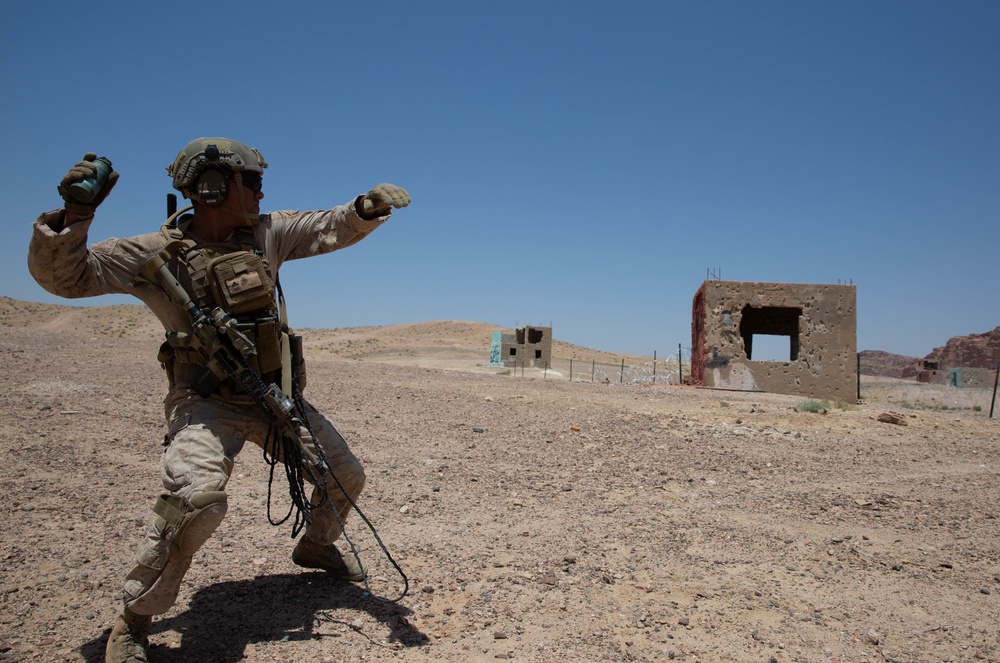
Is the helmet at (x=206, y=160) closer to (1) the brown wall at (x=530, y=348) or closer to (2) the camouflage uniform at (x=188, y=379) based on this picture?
(2) the camouflage uniform at (x=188, y=379)

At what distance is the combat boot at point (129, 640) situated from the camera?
8.90ft

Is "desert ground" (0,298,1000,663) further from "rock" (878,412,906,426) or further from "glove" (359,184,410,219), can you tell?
"glove" (359,184,410,219)

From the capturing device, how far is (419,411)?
8.99 m

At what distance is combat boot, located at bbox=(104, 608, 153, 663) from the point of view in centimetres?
271

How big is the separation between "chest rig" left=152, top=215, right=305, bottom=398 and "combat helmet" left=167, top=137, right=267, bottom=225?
20 centimetres

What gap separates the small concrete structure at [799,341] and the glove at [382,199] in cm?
1482

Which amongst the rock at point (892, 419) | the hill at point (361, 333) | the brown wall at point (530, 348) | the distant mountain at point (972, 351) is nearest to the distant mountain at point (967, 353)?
the distant mountain at point (972, 351)

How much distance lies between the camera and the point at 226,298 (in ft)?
10.3

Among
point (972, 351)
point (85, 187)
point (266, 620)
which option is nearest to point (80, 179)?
point (85, 187)

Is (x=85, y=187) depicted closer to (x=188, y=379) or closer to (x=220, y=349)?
(x=220, y=349)

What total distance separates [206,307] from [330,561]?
4.87ft

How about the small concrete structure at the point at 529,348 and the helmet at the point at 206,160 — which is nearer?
the helmet at the point at 206,160

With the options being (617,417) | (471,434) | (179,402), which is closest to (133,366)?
(471,434)

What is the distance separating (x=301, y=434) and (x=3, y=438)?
14.0 ft
